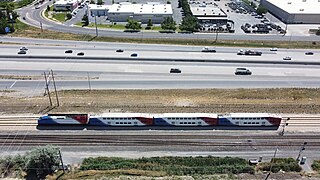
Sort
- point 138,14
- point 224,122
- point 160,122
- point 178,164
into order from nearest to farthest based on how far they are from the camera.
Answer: point 178,164, point 160,122, point 224,122, point 138,14

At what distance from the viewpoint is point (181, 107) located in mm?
54781

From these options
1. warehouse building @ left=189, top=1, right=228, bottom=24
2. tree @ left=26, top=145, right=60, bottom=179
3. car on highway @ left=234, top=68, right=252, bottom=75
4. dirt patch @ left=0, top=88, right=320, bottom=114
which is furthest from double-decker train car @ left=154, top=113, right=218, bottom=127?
warehouse building @ left=189, top=1, right=228, bottom=24

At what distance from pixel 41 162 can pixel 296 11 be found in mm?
105116

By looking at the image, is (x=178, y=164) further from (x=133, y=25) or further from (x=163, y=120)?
(x=133, y=25)

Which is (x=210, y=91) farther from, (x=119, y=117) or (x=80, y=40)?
(x=80, y=40)

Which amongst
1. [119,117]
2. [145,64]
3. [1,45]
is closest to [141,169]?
[119,117]

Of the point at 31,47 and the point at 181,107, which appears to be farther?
the point at 31,47

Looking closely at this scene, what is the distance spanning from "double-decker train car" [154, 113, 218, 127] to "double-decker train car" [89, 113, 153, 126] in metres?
1.55

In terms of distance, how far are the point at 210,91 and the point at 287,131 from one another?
17.6 meters

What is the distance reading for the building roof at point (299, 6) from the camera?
113438 mm

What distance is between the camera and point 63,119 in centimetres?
4781

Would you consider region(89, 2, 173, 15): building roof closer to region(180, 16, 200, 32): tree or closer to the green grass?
the green grass

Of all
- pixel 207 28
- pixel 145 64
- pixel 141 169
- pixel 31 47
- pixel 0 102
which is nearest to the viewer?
pixel 141 169

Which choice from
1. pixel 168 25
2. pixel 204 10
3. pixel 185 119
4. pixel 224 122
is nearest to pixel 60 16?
pixel 168 25
